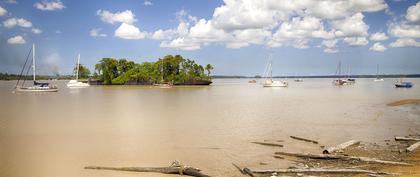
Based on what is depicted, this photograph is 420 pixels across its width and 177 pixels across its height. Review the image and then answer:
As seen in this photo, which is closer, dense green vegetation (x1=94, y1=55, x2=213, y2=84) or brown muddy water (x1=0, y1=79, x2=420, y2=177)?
brown muddy water (x1=0, y1=79, x2=420, y2=177)

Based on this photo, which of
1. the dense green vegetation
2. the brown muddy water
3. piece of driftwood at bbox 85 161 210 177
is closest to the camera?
piece of driftwood at bbox 85 161 210 177

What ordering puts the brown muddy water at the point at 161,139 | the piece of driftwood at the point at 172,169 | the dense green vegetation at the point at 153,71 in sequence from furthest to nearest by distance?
the dense green vegetation at the point at 153,71 → the brown muddy water at the point at 161,139 → the piece of driftwood at the point at 172,169

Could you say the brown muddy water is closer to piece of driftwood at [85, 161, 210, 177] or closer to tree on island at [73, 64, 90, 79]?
piece of driftwood at [85, 161, 210, 177]

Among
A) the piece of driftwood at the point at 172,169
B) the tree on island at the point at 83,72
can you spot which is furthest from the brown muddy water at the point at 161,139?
the tree on island at the point at 83,72

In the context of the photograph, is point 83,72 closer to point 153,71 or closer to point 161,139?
point 153,71

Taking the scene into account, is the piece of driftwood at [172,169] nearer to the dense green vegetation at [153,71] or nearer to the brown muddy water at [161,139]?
the brown muddy water at [161,139]

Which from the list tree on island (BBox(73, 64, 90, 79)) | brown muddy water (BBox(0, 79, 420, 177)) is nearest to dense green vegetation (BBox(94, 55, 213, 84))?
tree on island (BBox(73, 64, 90, 79))

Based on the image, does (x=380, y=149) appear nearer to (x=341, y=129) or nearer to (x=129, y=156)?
(x=341, y=129)

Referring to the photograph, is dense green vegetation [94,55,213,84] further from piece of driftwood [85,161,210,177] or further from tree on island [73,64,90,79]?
piece of driftwood [85,161,210,177]

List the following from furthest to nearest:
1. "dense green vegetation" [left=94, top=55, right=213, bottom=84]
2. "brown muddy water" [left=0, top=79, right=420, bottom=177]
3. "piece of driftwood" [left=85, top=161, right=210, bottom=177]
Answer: "dense green vegetation" [left=94, top=55, right=213, bottom=84], "brown muddy water" [left=0, top=79, right=420, bottom=177], "piece of driftwood" [left=85, top=161, right=210, bottom=177]

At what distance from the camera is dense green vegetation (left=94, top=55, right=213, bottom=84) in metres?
111

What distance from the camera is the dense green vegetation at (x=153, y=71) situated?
364 ft

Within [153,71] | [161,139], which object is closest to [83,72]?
[153,71]

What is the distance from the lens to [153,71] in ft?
385
